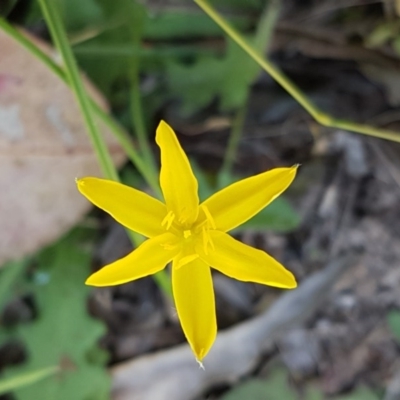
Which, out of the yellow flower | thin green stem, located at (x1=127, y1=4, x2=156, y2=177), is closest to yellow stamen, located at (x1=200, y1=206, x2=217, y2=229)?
the yellow flower

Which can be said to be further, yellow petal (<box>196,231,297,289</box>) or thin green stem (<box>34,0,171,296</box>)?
thin green stem (<box>34,0,171,296</box>)

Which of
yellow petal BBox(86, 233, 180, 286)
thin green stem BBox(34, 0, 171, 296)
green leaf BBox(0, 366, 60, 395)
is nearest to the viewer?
yellow petal BBox(86, 233, 180, 286)

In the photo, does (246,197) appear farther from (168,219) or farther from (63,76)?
(63,76)

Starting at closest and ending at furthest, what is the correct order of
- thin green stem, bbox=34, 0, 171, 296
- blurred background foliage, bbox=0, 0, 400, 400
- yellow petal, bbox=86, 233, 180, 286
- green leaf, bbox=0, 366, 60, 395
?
yellow petal, bbox=86, 233, 180, 286 → thin green stem, bbox=34, 0, 171, 296 → green leaf, bbox=0, 366, 60, 395 → blurred background foliage, bbox=0, 0, 400, 400

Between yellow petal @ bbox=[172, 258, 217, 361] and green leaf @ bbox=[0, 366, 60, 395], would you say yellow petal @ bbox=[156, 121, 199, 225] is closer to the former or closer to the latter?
yellow petal @ bbox=[172, 258, 217, 361]

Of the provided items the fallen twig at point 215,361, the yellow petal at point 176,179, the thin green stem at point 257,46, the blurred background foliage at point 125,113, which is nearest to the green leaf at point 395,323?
the blurred background foliage at point 125,113

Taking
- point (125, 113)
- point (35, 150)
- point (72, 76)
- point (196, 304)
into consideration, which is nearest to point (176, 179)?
point (196, 304)
